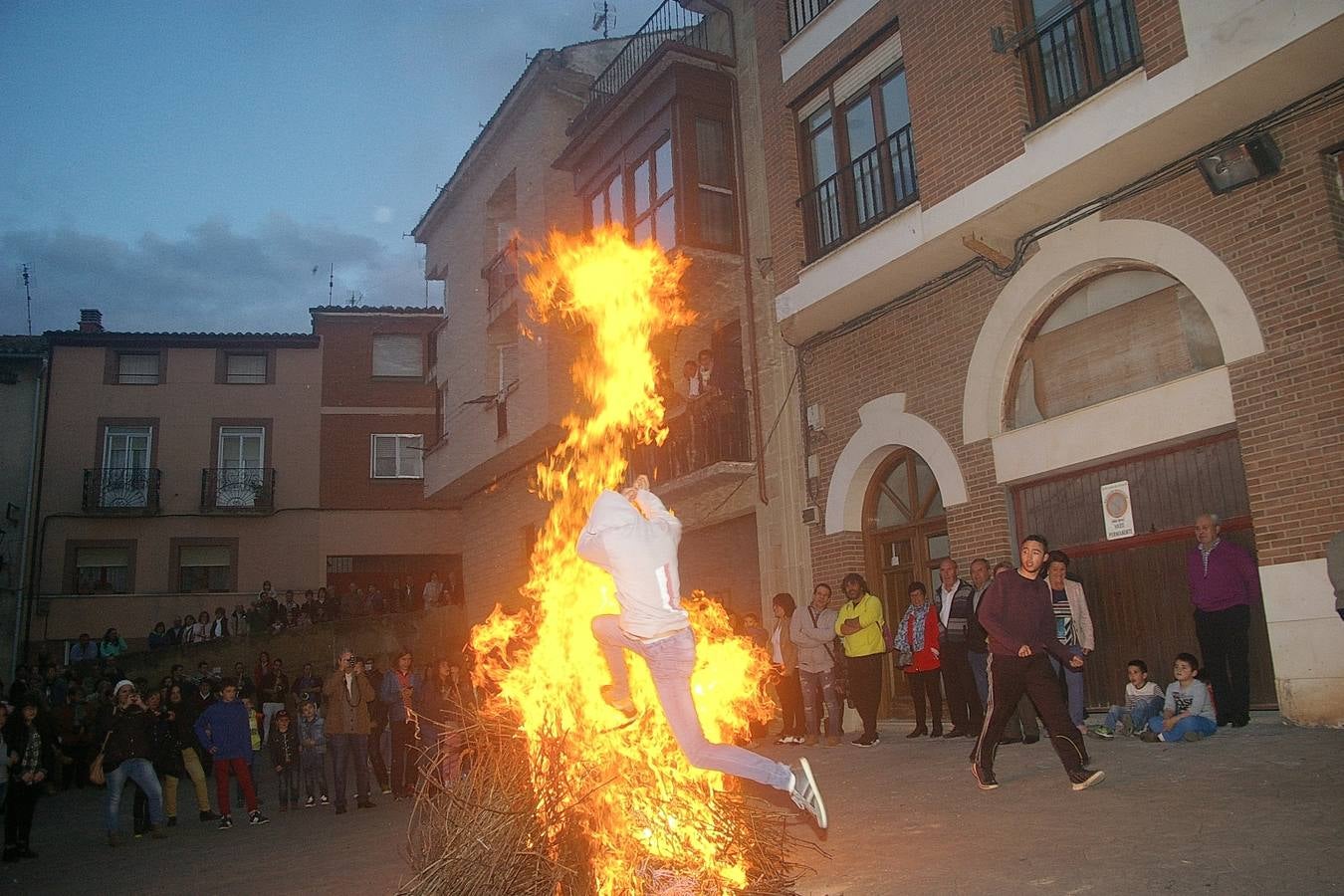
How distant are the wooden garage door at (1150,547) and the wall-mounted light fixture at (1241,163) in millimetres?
2213

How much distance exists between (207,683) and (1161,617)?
43.2 feet

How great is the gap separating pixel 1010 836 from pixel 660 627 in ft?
8.03

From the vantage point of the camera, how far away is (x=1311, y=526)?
26.5 ft

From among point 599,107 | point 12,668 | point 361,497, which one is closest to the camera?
point 599,107

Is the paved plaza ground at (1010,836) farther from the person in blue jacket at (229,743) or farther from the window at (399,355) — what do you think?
the window at (399,355)

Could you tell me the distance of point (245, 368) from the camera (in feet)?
106

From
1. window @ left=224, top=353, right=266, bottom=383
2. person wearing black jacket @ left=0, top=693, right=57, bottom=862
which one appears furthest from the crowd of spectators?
window @ left=224, top=353, right=266, bottom=383

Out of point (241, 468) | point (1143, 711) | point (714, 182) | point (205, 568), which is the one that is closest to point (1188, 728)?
point (1143, 711)

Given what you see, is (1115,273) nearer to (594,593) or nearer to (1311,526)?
(1311,526)

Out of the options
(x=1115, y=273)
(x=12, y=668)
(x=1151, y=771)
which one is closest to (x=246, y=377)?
(x=12, y=668)

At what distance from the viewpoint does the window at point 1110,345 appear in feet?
31.1

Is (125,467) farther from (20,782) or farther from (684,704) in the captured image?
(684,704)

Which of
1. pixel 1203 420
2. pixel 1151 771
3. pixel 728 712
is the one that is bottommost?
pixel 1151 771

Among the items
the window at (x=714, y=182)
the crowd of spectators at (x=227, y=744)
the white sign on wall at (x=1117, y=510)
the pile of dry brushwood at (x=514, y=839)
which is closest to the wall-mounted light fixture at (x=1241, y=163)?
the white sign on wall at (x=1117, y=510)
